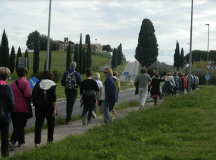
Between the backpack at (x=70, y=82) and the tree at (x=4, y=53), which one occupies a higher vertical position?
the tree at (x=4, y=53)

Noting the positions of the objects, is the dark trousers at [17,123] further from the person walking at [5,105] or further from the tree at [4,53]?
the tree at [4,53]

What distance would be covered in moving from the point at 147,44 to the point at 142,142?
76073mm

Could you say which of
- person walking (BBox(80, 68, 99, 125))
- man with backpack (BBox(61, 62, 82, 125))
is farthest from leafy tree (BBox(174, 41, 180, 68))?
person walking (BBox(80, 68, 99, 125))

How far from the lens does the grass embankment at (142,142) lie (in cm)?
477

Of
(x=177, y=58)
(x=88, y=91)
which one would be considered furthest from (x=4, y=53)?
(x=88, y=91)

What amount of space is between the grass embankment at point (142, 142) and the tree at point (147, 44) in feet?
240

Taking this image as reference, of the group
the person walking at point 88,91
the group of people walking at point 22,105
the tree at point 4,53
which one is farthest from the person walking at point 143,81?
the tree at point 4,53

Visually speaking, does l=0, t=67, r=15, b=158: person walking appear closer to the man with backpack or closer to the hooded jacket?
the hooded jacket

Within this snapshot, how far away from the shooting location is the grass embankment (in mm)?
4766

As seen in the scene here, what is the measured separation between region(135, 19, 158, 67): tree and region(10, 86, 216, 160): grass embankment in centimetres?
7314

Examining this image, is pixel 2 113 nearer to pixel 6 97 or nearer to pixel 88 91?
pixel 6 97

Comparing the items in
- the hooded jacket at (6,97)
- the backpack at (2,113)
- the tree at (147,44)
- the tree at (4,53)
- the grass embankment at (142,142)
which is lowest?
the grass embankment at (142,142)

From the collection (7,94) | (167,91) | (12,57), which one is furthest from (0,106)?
(12,57)

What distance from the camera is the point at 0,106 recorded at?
16.0 ft
